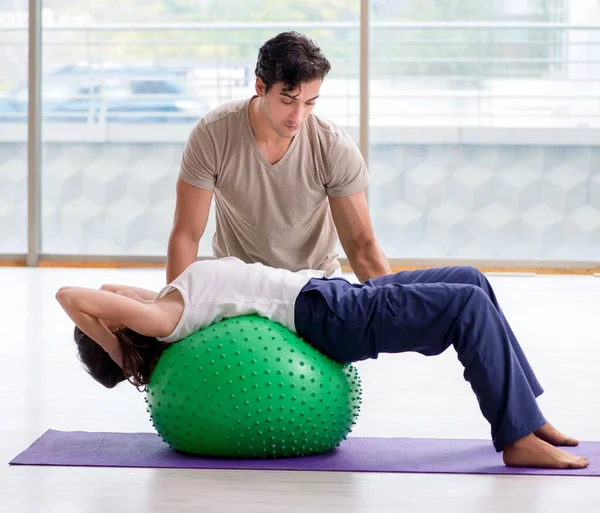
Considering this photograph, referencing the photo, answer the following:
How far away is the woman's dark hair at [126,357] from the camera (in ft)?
7.74

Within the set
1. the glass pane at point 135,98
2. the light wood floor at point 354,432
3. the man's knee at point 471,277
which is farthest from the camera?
the glass pane at point 135,98

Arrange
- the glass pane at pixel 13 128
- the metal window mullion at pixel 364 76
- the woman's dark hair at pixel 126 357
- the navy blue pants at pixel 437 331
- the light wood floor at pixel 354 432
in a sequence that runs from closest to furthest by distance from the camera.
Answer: the light wood floor at pixel 354 432
the navy blue pants at pixel 437 331
the woman's dark hair at pixel 126 357
the metal window mullion at pixel 364 76
the glass pane at pixel 13 128

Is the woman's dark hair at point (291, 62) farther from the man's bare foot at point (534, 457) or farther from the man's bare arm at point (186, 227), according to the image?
the man's bare foot at point (534, 457)

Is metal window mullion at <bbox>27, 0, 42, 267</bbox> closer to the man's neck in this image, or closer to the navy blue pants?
the man's neck

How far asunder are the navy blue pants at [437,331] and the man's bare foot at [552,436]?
0.09 metres

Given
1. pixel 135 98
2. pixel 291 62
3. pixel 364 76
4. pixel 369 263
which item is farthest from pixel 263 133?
pixel 135 98

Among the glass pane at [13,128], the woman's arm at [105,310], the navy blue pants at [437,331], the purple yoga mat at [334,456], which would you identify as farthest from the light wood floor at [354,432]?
the glass pane at [13,128]

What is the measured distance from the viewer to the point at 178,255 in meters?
2.78

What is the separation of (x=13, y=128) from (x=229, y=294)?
4670 mm

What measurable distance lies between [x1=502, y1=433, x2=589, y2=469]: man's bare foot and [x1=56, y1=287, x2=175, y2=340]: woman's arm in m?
0.79

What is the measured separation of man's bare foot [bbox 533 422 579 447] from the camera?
7.92 feet

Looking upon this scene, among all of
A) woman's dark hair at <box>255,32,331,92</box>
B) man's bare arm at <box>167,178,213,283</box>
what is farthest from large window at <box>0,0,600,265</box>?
woman's dark hair at <box>255,32,331,92</box>

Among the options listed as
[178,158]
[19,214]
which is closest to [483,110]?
[178,158]

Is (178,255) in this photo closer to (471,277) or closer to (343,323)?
(343,323)
